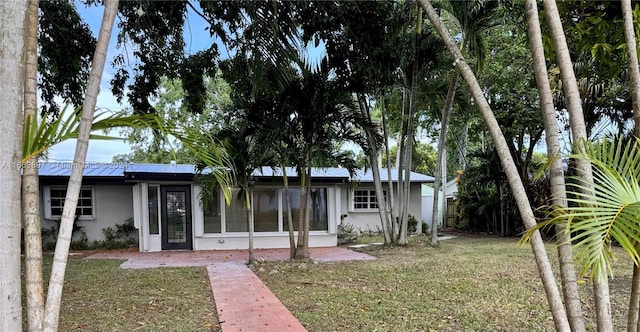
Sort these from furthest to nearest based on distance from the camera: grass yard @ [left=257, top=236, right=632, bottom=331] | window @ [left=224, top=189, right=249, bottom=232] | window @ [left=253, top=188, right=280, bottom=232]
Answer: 1. window @ [left=253, top=188, right=280, bottom=232]
2. window @ [left=224, top=189, right=249, bottom=232]
3. grass yard @ [left=257, top=236, right=632, bottom=331]

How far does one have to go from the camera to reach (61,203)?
41.8ft

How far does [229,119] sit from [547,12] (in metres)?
7.82

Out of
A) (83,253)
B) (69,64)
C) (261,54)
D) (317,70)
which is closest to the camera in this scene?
(261,54)

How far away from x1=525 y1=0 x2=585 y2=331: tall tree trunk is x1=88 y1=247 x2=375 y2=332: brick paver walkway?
303 cm

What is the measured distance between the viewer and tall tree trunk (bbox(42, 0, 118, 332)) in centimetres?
214

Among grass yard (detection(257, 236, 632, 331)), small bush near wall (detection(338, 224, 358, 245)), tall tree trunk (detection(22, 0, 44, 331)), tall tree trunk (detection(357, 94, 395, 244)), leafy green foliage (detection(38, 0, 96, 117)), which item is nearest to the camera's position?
tall tree trunk (detection(22, 0, 44, 331))

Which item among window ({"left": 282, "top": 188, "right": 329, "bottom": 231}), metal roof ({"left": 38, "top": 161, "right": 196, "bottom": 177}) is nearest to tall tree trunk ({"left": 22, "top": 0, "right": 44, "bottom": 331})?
metal roof ({"left": 38, "top": 161, "right": 196, "bottom": 177})

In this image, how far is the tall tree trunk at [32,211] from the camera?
2.12m

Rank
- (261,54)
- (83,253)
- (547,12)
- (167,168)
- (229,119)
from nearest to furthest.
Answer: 1. (547,12)
2. (261,54)
3. (229,119)
4. (83,253)
5. (167,168)

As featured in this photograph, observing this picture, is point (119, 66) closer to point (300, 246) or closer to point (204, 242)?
point (300, 246)

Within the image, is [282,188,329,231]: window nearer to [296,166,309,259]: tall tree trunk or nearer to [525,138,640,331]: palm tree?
[296,166,309,259]: tall tree trunk

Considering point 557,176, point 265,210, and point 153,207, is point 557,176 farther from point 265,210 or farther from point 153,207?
point 153,207

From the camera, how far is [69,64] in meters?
7.29

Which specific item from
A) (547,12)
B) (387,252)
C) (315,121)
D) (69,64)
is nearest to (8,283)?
(547,12)
